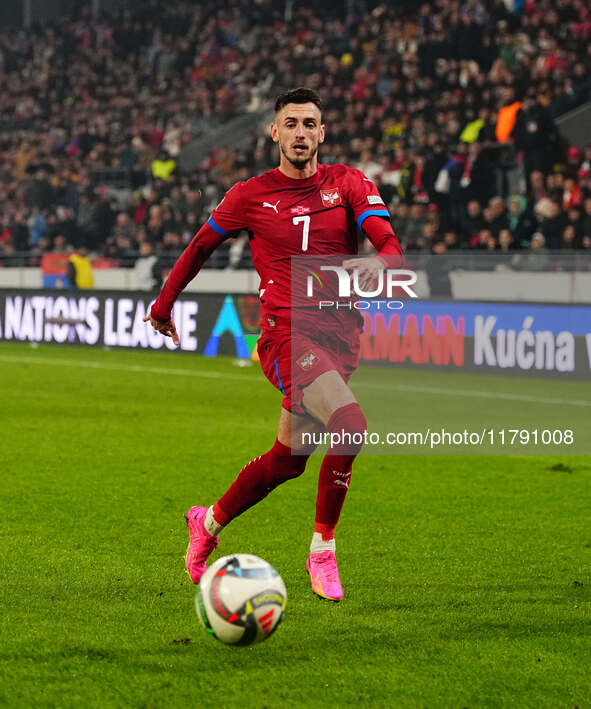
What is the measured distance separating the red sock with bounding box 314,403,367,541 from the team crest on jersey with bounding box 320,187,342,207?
89cm

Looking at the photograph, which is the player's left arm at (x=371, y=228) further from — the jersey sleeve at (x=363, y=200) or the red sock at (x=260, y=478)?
the red sock at (x=260, y=478)

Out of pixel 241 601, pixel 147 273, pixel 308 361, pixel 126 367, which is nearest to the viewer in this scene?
pixel 241 601

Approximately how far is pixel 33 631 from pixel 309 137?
2316 mm

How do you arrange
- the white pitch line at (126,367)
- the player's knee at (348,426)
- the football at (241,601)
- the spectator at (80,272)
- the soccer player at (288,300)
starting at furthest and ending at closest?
the spectator at (80,272) → the white pitch line at (126,367) → the soccer player at (288,300) → the player's knee at (348,426) → the football at (241,601)

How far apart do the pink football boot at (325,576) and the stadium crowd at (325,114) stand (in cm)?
1026

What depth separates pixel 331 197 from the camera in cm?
502

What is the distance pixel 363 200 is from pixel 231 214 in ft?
1.99

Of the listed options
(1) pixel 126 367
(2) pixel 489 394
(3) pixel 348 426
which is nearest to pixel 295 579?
(3) pixel 348 426

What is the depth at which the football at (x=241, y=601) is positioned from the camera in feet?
12.8

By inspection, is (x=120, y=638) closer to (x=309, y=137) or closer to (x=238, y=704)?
(x=238, y=704)

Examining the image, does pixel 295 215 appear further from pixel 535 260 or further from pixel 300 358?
pixel 535 260

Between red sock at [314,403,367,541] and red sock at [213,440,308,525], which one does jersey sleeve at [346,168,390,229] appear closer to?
red sock at [314,403,367,541]

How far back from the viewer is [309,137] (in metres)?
4.96

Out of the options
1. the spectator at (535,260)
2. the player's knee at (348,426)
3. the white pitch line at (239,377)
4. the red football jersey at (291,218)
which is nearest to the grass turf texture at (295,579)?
the player's knee at (348,426)
